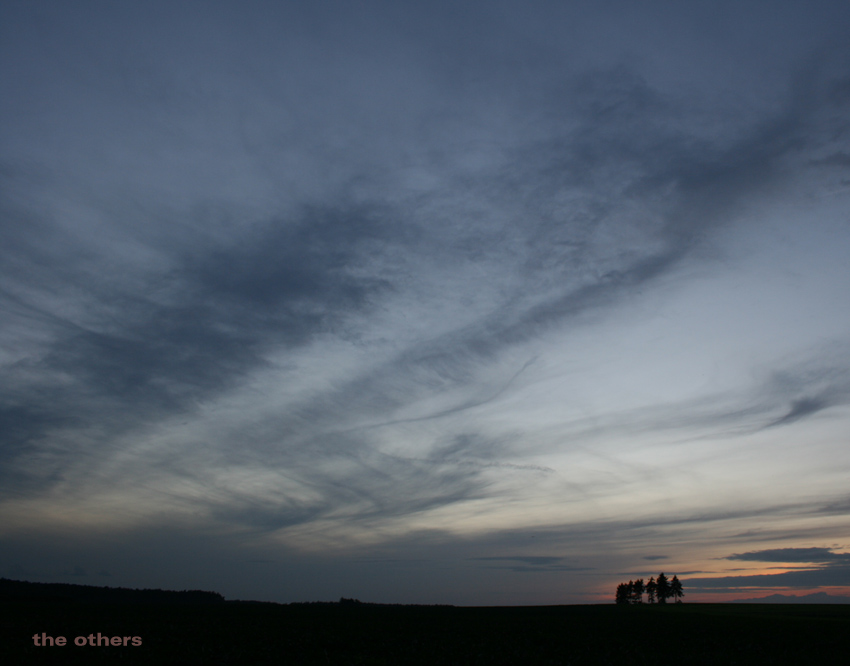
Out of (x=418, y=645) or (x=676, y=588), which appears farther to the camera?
(x=676, y=588)

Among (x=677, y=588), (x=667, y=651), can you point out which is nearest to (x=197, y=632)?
(x=667, y=651)

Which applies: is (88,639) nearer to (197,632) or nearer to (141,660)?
(197,632)

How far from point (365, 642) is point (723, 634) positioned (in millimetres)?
38374

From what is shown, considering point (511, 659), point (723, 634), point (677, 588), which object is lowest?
point (677, 588)

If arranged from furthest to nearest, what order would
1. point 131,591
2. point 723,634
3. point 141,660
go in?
1. point 131,591
2. point 723,634
3. point 141,660

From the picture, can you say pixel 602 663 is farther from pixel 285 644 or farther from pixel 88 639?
pixel 88 639

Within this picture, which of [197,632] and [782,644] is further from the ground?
[197,632]

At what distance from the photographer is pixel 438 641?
43594 mm

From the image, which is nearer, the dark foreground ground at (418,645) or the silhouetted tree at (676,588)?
the dark foreground ground at (418,645)

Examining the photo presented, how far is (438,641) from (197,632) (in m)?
22.1

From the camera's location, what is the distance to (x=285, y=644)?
39.8 meters

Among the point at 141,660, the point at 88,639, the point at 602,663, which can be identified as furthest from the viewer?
the point at 88,639

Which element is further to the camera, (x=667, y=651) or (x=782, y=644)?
(x=782, y=644)

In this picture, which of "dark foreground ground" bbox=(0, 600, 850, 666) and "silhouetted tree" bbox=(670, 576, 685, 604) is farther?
"silhouetted tree" bbox=(670, 576, 685, 604)
